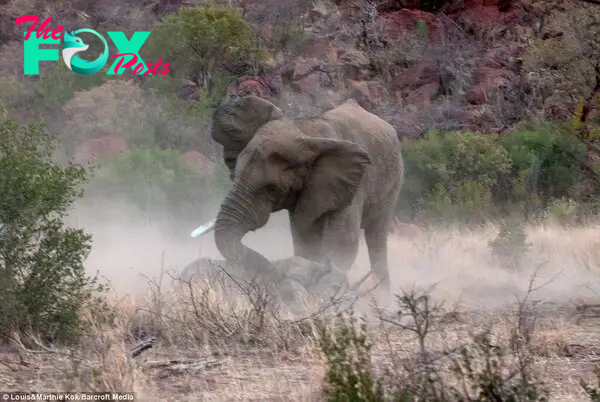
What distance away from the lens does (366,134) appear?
10133 mm

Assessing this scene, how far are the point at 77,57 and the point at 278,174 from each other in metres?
25.2

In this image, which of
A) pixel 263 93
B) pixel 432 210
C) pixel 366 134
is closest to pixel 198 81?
pixel 263 93

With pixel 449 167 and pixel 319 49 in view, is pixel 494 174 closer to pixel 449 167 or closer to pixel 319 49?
pixel 449 167

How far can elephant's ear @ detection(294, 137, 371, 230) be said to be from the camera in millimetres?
9156

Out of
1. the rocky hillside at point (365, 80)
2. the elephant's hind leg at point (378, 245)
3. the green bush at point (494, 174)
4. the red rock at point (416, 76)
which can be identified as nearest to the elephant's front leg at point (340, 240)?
the elephant's hind leg at point (378, 245)

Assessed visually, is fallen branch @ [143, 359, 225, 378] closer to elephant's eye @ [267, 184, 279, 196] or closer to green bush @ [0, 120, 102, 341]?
green bush @ [0, 120, 102, 341]

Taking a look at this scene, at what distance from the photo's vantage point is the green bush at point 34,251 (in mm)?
6578

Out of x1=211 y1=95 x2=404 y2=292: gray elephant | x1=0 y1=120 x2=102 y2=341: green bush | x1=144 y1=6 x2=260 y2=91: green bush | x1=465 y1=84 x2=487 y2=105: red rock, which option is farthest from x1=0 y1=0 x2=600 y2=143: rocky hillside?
x1=0 y1=120 x2=102 y2=341: green bush

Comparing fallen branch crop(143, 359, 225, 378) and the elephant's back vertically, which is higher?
the elephant's back

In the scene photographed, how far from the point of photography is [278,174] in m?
8.90

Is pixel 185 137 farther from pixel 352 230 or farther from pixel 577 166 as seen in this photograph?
pixel 352 230

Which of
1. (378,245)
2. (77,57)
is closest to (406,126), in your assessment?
(77,57)

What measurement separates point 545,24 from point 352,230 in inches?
1096

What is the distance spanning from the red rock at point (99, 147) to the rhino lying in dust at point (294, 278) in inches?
538
